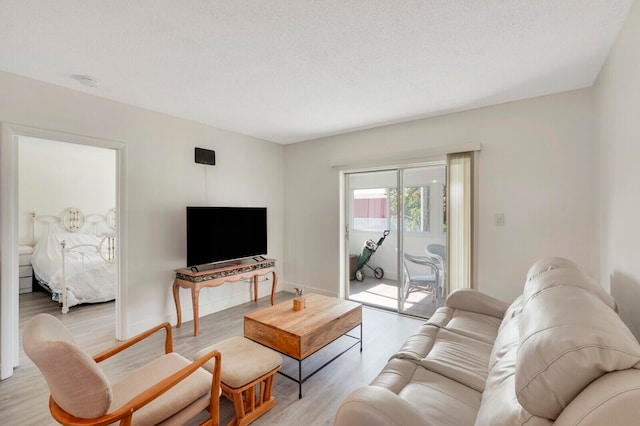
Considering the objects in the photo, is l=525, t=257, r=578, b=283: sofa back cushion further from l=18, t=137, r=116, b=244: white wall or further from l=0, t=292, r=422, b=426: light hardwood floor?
l=18, t=137, r=116, b=244: white wall

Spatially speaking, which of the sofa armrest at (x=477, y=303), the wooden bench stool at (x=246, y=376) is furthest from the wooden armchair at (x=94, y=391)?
the sofa armrest at (x=477, y=303)

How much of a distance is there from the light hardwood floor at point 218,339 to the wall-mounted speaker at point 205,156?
2039 millimetres

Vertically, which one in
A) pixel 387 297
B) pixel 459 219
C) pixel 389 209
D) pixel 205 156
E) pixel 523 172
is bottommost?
pixel 387 297

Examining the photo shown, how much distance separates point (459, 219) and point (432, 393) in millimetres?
2313

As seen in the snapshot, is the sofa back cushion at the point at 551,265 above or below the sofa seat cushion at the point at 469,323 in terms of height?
above

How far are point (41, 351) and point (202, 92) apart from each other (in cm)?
237

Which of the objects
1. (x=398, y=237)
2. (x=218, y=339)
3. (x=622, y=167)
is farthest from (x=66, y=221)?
(x=622, y=167)

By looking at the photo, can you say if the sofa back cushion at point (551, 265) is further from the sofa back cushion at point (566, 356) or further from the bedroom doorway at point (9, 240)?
the bedroom doorway at point (9, 240)

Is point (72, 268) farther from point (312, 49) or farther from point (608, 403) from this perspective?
point (608, 403)

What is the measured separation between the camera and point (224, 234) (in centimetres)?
372

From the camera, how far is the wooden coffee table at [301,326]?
86.9 inches

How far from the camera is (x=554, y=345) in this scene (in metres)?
0.86

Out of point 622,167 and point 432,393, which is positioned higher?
point 622,167

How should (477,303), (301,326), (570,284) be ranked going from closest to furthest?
(570,284) < (301,326) < (477,303)
